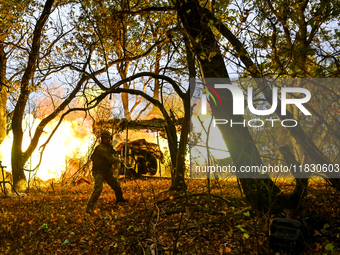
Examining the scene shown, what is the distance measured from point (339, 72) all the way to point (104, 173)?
275 inches

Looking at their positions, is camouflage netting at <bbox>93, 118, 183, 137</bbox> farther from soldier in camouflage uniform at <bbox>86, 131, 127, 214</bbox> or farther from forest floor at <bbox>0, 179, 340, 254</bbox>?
forest floor at <bbox>0, 179, 340, 254</bbox>

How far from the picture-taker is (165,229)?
252 inches

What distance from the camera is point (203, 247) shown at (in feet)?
18.0

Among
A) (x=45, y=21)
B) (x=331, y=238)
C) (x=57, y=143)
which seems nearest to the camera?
(x=331, y=238)

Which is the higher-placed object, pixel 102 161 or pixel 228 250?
pixel 102 161

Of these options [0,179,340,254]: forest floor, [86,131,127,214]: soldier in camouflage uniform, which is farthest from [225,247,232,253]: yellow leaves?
[86,131,127,214]: soldier in camouflage uniform

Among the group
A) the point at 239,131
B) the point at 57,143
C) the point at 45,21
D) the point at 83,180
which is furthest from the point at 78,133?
the point at 239,131

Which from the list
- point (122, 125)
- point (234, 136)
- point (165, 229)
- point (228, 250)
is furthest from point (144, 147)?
point (228, 250)

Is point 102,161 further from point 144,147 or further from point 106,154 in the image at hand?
point 144,147

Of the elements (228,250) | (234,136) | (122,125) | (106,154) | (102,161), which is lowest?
(228,250)

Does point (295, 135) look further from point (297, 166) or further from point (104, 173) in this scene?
point (104, 173)

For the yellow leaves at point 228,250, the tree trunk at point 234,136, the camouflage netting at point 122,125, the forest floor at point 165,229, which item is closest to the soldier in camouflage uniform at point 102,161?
the forest floor at point 165,229

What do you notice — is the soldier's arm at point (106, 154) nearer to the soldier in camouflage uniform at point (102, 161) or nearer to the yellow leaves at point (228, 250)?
the soldier in camouflage uniform at point (102, 161)

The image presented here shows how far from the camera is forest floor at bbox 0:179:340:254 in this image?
521 cm
